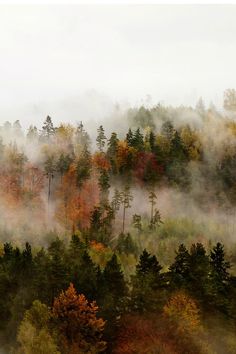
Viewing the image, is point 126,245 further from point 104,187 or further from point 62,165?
point 62,165

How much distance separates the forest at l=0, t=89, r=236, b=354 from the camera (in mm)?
64062

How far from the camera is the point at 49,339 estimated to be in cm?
5928

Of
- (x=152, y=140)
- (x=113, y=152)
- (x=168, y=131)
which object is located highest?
(x=168, y=131)

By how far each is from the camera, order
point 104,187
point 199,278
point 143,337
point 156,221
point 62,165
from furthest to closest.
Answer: point 62,165
point 104,187
point 156,221
point 199,278
point 143,337

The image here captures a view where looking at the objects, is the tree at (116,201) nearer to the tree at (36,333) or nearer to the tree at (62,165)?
the tree at (62,165)

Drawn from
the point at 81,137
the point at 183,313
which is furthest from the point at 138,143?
the point at 183,313

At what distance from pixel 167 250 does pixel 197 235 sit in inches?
367

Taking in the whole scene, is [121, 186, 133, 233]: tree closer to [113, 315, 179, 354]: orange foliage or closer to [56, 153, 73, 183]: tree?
[56, 153, 73, 183]: tree

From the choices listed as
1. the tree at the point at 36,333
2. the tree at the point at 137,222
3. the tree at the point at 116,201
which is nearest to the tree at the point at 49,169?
the tree at the point at 116,201

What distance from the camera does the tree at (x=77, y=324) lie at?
61562mm

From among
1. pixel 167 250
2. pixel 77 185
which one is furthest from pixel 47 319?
pixel 77 185

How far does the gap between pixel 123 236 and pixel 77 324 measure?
159 ft

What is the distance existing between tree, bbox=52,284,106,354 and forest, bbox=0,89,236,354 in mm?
132

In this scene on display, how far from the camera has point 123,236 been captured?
11062 cm
